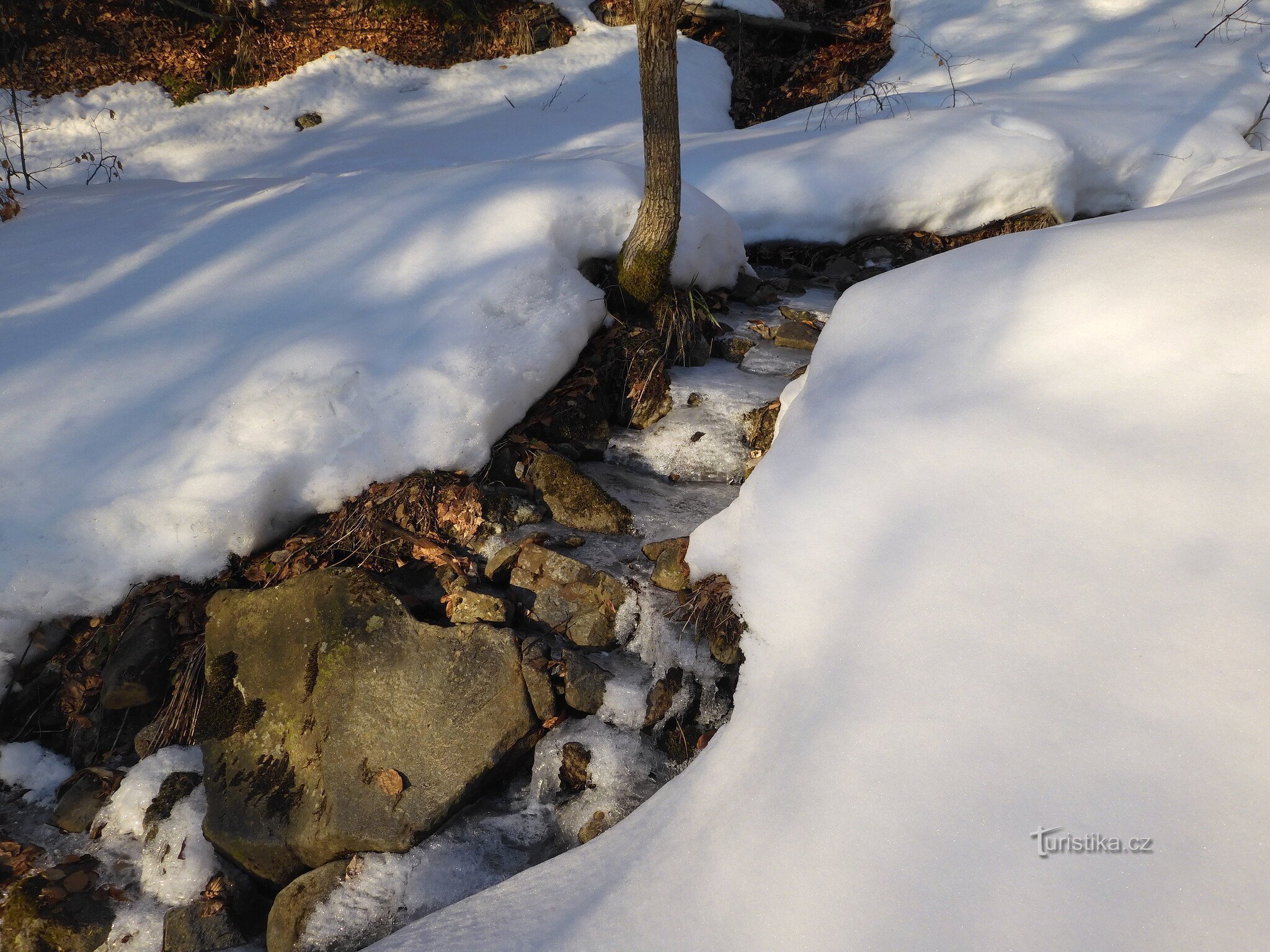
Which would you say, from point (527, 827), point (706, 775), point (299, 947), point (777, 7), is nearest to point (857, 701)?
point (706, 775)

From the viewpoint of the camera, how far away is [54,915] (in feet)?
8.44

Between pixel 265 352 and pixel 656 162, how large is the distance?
2.09 metres

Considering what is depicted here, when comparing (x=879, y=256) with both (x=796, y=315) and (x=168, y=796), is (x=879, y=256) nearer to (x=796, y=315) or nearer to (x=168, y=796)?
(x=796, y=315)

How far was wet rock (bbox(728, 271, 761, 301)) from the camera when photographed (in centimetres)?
485

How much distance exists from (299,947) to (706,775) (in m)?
1.47

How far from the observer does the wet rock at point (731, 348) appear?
4.39 meters

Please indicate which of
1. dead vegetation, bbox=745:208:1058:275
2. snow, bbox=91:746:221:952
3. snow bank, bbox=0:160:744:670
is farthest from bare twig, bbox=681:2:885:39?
snow, bbox=91:746:221:952

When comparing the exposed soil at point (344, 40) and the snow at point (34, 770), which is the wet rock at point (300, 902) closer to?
the snow at point (34, 770)

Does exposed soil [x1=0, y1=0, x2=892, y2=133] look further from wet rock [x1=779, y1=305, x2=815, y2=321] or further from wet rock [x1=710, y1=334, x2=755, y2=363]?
Answer: wet rock [x1=710, y1=334, x2=755, y2=363]

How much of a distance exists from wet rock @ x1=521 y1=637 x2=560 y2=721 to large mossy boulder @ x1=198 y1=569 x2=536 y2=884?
0.03m

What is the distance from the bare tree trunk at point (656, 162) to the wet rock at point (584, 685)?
2122 millimetres

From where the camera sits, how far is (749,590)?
253 cm

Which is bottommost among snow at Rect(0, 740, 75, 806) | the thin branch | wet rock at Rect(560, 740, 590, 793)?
wet rock at Rect(560, 740, 590, 793)

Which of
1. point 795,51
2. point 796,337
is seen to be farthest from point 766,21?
point 796,337
